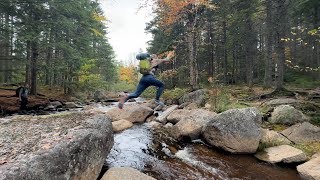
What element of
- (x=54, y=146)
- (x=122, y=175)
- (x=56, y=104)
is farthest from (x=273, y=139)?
(x=56, y=104)

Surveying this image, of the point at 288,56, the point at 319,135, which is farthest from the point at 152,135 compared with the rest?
the point at 288,56

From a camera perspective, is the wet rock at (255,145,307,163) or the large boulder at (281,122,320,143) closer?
the wet rock at (255,145,307,163)

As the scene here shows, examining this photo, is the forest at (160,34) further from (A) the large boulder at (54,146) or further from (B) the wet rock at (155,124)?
(A) the large boulder at (54,146)

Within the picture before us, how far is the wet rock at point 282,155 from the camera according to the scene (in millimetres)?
6246

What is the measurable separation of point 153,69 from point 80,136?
3964 millimetres

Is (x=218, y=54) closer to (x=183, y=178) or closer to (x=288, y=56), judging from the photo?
(x=288, y=56)

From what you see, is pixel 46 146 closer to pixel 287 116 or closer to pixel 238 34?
pixel 287 116

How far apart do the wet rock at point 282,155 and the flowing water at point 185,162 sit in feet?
0.72

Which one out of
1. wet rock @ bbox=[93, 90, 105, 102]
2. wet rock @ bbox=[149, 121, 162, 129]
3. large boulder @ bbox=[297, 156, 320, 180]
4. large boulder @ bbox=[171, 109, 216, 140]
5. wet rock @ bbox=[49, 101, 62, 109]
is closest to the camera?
large boulder @ bbox=[297, 156, 320, 180]

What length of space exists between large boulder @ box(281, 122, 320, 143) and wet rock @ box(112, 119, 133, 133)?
6.02m

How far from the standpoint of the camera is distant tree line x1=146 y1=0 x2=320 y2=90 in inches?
672

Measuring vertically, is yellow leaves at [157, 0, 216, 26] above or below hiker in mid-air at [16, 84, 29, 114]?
above

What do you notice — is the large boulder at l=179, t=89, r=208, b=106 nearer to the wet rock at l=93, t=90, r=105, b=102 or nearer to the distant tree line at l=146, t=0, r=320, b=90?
the distant tree line at l=146, t=0, r=320, b=90

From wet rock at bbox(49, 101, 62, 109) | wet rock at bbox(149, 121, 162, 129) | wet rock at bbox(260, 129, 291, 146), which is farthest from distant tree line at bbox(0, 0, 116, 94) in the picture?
wet rock at bbox(260, 129, 291, 146)
